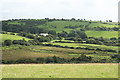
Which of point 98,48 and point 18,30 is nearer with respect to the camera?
point 98,48

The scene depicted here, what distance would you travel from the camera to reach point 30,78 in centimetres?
1972

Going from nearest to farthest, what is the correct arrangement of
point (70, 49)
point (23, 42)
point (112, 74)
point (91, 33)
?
point (112, 74) → point (70, 49) → point (23, 42) → point (91, 33)

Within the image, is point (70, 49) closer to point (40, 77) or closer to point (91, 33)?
point (91, 33)

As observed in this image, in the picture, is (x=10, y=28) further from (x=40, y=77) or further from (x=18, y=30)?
(x=40, y=77)

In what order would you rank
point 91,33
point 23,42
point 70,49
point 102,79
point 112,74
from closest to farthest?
point 102,79, point 112,74, point 70,49, point 23,42, point 91,33

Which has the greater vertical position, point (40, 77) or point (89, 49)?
point (40, 77)

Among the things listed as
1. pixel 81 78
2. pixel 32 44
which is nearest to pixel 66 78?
pixel 81 78

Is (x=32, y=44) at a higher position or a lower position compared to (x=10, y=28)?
lower

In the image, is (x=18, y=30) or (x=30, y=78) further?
(x=18, y=30)

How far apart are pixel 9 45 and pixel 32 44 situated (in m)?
18.1

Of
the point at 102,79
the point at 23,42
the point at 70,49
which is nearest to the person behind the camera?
the point at 102,79

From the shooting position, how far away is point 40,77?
20.2m

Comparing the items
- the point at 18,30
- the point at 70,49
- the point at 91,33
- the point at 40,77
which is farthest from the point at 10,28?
the point at 40,77

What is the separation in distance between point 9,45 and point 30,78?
110540mm
